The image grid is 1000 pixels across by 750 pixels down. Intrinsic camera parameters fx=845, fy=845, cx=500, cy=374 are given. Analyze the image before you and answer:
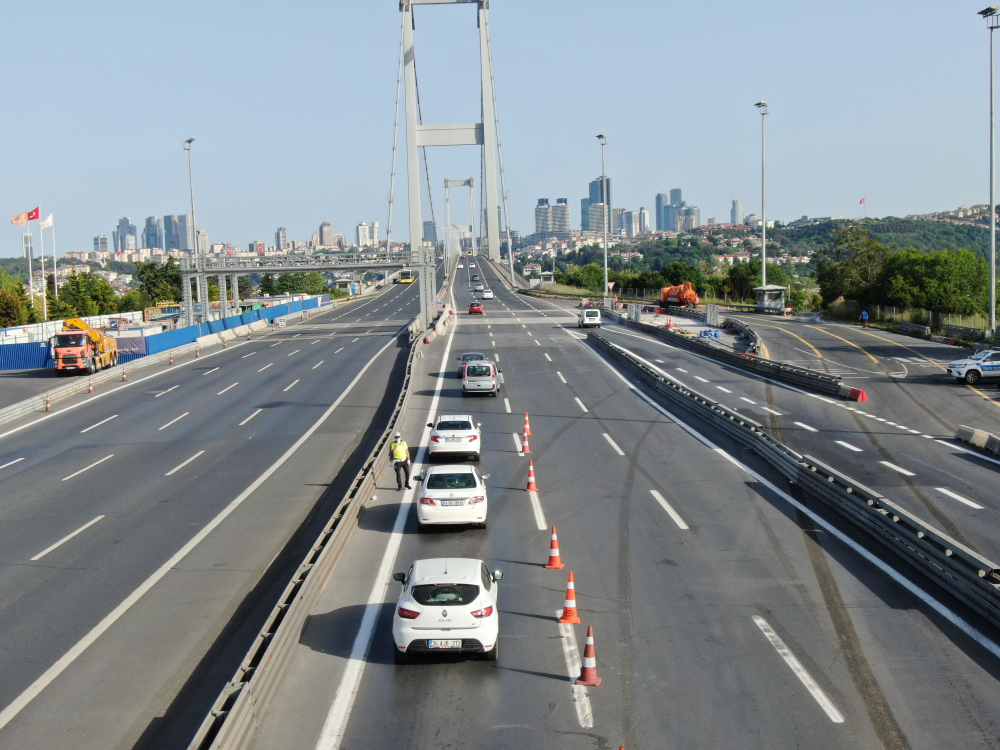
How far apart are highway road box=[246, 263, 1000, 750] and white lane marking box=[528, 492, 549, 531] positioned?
106 millimetres

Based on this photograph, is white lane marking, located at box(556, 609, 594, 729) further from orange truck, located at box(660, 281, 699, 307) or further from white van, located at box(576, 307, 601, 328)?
orange truck, located at box(660, 281, 699, 307)

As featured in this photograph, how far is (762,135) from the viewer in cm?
8331

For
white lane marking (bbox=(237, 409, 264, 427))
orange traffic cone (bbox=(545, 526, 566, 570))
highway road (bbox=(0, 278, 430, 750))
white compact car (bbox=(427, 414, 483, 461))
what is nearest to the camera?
highway road (bbox=(0, 278, 430, 750))

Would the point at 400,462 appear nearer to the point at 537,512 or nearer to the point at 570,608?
the point at 537,512

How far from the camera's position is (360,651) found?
38.6 ft

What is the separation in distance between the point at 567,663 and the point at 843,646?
3.79 m

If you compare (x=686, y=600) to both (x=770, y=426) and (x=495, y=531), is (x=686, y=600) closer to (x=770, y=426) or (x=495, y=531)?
(x=495, y=531)

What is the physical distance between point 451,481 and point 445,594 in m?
6.58

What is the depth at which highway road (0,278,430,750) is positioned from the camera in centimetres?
1103

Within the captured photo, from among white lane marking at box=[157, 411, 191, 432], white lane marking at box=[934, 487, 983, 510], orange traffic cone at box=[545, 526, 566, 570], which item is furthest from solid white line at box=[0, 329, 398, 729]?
white lane marking at box=[934, 487, 983, 510]

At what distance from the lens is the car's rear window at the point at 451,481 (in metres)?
17.5

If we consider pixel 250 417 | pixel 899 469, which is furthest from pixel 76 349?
pixel 899 469

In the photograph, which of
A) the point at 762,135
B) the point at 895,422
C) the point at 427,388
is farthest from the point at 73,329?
the point at 762,135

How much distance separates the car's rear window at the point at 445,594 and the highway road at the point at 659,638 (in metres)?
0.91
